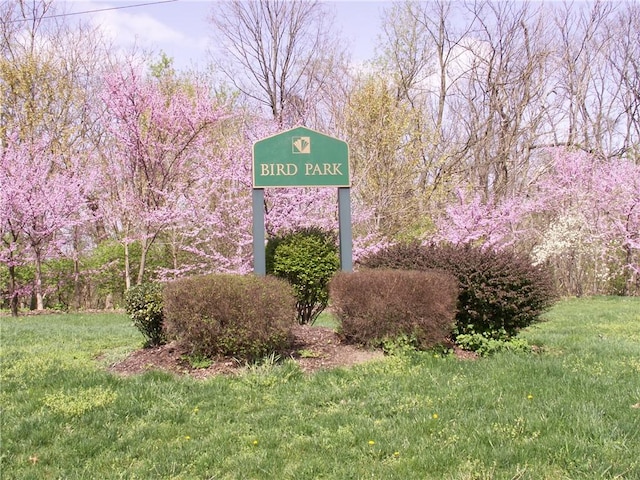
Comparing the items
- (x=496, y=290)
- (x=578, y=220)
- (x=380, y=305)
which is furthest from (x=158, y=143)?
(x=578, y=220)

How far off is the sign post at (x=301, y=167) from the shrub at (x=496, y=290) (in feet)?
5.13

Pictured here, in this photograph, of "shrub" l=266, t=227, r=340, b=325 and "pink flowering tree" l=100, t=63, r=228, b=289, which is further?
"pink flowering tree" l=100, t=63, r=228, b=289

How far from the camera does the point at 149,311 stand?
6.07m

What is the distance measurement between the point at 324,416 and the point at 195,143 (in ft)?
37.1

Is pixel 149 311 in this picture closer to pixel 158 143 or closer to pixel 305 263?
pixel 305 263

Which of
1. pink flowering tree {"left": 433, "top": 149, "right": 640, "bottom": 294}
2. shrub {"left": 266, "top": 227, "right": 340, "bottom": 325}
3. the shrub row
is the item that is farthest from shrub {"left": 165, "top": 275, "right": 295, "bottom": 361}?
pink flowering tree {"left": 433, "top": 149, "right": 640, "bottom": 294}

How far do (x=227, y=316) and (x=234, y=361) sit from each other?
0.50 m

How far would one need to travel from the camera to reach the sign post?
7168 millimetres

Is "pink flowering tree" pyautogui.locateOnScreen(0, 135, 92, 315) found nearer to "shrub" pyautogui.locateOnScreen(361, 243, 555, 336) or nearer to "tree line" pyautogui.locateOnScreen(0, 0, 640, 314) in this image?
"tree line" pyautogui.locateOnScreen(0, 0, 640, 314)

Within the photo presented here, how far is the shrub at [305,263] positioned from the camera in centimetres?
747

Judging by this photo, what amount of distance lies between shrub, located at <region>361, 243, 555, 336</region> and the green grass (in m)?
0.62

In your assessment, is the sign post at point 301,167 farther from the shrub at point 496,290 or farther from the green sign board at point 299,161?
the shrub at point 496,290

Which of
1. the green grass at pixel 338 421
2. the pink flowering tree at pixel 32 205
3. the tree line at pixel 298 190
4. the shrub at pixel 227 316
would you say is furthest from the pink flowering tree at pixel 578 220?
the green grass at pixel 338 421

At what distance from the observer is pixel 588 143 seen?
2269cm
